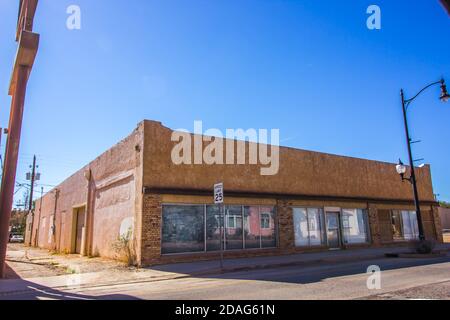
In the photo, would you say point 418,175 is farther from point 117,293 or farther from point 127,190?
point 117,293

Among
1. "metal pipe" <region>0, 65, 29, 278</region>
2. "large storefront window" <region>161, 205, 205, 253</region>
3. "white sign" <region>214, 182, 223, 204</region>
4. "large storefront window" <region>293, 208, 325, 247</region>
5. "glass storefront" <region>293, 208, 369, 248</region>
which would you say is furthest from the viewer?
"glass storefront" <region>293, 208, 369, 248</region>

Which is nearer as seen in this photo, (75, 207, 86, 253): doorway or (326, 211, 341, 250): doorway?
(326, 211, 341, 250): doorway

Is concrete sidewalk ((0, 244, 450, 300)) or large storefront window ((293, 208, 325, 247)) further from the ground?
large storefront window ((293, 208, 325, 247))

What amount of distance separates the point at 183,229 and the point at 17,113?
7.83 m

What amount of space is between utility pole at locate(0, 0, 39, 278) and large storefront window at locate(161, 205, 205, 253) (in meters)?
5.76

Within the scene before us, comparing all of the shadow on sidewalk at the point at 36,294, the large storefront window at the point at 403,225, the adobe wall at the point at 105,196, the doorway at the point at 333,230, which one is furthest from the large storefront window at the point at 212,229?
the large storefront window at the point at 403,225

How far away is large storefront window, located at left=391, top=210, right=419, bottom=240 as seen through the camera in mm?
24672

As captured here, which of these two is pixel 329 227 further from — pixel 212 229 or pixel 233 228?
pixel 212 229

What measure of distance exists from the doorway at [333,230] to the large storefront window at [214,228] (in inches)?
163

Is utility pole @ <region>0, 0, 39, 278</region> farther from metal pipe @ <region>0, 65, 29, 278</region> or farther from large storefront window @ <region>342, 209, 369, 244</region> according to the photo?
large storefront window @ <region>342, 209, 369, 244</region>

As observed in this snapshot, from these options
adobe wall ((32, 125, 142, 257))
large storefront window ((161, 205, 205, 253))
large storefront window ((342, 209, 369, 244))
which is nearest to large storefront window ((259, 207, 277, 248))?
large storefront window ((161, 205, 205, 253))

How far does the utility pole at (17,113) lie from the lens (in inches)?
475

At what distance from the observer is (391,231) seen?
79.7 ft

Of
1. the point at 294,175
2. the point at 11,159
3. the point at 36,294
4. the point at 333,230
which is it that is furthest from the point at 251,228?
the point at 11,159
